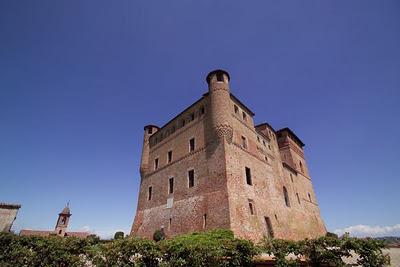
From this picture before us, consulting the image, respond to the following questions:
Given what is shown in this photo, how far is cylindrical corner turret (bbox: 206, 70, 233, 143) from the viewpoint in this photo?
58.9 feet

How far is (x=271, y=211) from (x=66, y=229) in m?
43.1

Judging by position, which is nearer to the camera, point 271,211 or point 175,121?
point 271,211

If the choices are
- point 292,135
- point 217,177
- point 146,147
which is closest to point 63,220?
point 146,147

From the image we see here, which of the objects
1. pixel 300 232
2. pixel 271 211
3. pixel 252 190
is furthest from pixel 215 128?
pixel 300 232

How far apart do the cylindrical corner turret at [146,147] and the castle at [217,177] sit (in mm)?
134

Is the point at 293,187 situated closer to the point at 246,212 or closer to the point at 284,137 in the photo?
the point at 284,137

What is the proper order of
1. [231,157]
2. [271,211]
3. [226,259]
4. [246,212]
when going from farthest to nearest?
[271,211]
[231,157]
[246,212]
[226,259]

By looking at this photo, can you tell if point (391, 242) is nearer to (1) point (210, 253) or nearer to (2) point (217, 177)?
(2) point (217, 177)

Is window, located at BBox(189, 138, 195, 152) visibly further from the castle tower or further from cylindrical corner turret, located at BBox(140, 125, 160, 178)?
the castle tower

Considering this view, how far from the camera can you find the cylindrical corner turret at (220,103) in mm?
17953

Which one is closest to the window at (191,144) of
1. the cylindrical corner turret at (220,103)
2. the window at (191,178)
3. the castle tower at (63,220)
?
the window at (191,178)

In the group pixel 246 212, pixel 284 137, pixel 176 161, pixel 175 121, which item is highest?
pixel 284 137

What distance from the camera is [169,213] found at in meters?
20.1

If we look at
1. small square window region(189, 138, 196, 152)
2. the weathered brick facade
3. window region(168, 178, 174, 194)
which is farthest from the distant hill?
the weathered brick facade
